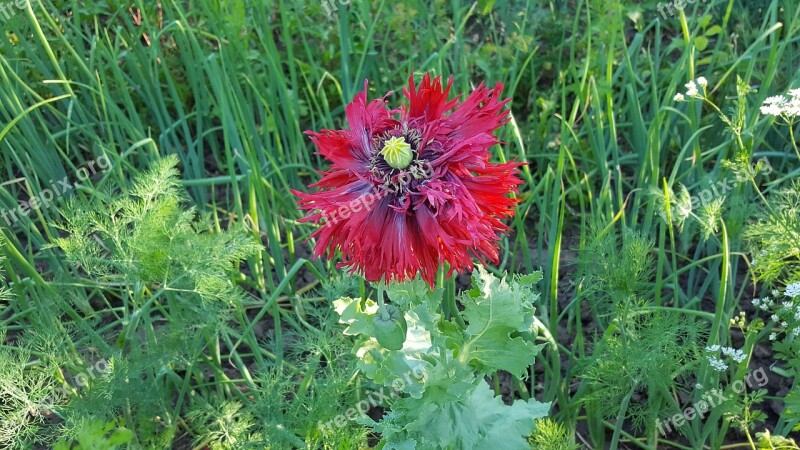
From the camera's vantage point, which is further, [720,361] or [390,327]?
[720,361]

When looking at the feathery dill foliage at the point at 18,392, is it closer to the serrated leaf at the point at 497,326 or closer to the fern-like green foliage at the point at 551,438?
the serrated leaf at the point at 497,326

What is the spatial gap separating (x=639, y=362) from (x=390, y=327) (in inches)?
20.7

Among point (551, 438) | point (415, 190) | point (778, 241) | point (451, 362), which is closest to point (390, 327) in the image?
point (451, 362)

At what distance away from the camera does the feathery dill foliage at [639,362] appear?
1.42m

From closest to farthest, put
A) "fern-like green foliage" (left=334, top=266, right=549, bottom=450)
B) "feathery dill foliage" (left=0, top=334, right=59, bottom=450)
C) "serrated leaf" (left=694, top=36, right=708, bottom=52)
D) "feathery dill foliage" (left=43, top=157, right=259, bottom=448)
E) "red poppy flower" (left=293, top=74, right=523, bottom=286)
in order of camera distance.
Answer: "red poppy flower" (left=293, top=74, right=523, bottom=286)
"fern-like green foliage" (left=334, top=266, right=549, bottom=450)
"feathery dill foliage" (left=0, top=334, right=59, bottom=450)
"feathery dill foliage" (left=43, top=157, right=259, bottom=448)
"serrated leaf" (left=694, top=36, right=708, bottom=52)

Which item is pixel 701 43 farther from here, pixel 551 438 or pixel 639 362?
pixel 551 438

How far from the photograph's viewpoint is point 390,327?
1.15m

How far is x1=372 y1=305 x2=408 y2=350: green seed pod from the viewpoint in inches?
45.4

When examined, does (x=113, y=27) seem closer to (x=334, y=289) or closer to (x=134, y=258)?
(x=134, y=258)

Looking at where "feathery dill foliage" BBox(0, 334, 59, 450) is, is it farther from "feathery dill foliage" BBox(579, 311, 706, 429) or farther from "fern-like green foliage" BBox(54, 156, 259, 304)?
"feathery dill foliage" BBox(579, 311, 706, 429)

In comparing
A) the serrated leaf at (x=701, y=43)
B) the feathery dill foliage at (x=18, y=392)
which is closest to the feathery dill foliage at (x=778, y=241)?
the serrated leaf at (x=701, y=43)

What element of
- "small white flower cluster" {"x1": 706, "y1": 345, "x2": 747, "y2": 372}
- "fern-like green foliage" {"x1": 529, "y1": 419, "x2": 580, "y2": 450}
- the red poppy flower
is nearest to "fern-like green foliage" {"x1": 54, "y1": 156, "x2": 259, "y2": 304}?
the red poppy flower

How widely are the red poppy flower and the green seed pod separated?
→ 0.24ft

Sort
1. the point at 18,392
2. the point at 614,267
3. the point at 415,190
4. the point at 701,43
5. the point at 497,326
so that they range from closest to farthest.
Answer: the point at 415,190
the point at 497,326
the point at 18,392
the point at 614,267
the point at 701,43
